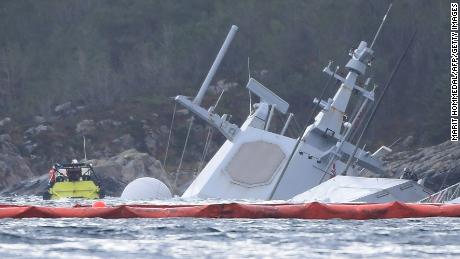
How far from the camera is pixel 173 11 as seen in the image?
140 metres

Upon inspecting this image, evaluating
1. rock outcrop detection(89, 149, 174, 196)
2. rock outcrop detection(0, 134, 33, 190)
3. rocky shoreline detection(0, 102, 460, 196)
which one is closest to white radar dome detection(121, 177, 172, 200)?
rock outcrop detection(89, 149, 174, 196)

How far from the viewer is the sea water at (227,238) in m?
30.0

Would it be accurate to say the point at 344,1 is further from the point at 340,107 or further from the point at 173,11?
the point at 340,107

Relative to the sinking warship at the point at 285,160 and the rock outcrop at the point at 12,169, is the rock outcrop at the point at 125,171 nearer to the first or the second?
the rock outcrop at the point at 12,169

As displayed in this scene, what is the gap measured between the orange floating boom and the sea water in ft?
1.36

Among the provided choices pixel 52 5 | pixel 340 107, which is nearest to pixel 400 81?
pixel 52 5

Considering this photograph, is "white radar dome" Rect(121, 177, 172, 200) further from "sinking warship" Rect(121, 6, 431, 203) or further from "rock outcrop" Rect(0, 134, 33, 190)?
"rock outcrop" Rect(0, 134, 33, 190)

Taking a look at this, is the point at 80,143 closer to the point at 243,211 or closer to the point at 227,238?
the point at 243,211

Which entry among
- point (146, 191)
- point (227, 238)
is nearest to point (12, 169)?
point (146, 191)

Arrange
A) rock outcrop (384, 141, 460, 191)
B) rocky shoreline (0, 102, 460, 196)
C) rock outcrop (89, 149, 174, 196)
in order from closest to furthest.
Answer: rock outcrop (384, 141, 460, 191)
rock outcrop (89, 149, 174, 196)
rocky shoreline (0, 102, 460, 196)

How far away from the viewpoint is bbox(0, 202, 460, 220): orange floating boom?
1599 inches

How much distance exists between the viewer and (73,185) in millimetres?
84750

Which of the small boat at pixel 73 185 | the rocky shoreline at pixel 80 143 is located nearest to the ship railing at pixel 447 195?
the small boat at pixel 73 185

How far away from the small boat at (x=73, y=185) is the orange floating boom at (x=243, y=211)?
4035cm
